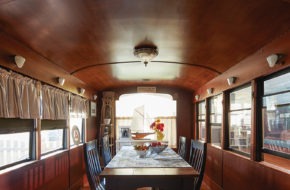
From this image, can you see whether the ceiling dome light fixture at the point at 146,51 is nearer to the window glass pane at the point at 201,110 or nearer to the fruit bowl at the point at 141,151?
the fruit bowl at the point at 141,151

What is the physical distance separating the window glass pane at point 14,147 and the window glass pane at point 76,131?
5.66ft

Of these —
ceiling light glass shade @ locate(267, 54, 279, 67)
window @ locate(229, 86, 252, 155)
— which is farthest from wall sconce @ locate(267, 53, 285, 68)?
window @ locate(229, 86, 252, 155)

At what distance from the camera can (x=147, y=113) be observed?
24.3ft

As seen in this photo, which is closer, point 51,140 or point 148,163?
point 148,163

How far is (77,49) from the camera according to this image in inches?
126

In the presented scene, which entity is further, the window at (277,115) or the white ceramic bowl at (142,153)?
the white ceramic bowl at (142,153)

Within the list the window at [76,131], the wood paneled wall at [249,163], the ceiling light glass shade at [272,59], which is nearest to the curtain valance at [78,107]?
the window at [76,131]

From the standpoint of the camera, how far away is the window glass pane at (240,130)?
3552mm

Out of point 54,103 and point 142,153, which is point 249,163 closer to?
point 142,153

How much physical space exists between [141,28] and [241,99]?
2.04 m

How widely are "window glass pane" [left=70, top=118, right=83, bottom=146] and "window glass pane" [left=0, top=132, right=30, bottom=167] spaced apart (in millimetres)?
1724

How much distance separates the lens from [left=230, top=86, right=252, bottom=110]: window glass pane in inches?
140

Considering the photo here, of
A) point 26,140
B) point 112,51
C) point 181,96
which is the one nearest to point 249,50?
point 112,51

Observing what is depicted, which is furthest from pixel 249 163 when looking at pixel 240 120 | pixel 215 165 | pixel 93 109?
pixel 93 109
